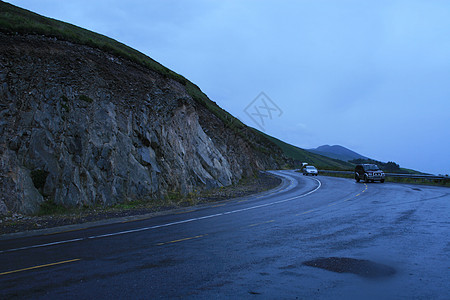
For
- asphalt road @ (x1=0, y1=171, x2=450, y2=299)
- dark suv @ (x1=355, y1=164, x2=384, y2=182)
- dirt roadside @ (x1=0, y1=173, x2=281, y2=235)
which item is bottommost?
dirt roadside @ (x1=0, y1=173, x2=281, y2=235)

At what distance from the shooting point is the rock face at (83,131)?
15.5 metres

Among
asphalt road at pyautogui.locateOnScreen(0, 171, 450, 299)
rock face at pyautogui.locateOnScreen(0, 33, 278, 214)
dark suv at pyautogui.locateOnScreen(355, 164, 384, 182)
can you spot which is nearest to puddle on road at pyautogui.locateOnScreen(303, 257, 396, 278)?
asphalt road at pyautogui.locateOnScreen(0, 171, 450, 299)

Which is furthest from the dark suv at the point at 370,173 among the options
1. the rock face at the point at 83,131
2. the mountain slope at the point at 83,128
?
the rock face at the point at 83,131

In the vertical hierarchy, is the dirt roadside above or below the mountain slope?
below

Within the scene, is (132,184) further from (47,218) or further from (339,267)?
(339,267)

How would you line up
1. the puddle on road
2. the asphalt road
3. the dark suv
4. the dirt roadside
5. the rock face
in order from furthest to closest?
the dark suv → the rock face → the dirt roadside → the puddle on road → the asphalt road

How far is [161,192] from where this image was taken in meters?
19.9

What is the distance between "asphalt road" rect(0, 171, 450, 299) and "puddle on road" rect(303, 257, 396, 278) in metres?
0.18

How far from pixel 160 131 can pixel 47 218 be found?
10.6 m

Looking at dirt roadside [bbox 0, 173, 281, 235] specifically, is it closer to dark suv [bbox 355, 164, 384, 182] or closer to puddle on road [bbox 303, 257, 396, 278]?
puddle on road [bbox 303, 257, 396, 278]

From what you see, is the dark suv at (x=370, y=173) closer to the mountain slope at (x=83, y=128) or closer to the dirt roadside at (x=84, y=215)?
the mountain slope at (x=83, y=128)

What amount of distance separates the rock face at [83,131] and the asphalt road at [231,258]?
532 cm

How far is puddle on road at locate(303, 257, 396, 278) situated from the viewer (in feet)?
19.4

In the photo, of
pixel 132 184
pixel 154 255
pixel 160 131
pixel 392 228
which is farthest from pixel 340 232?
pixel 160 131
